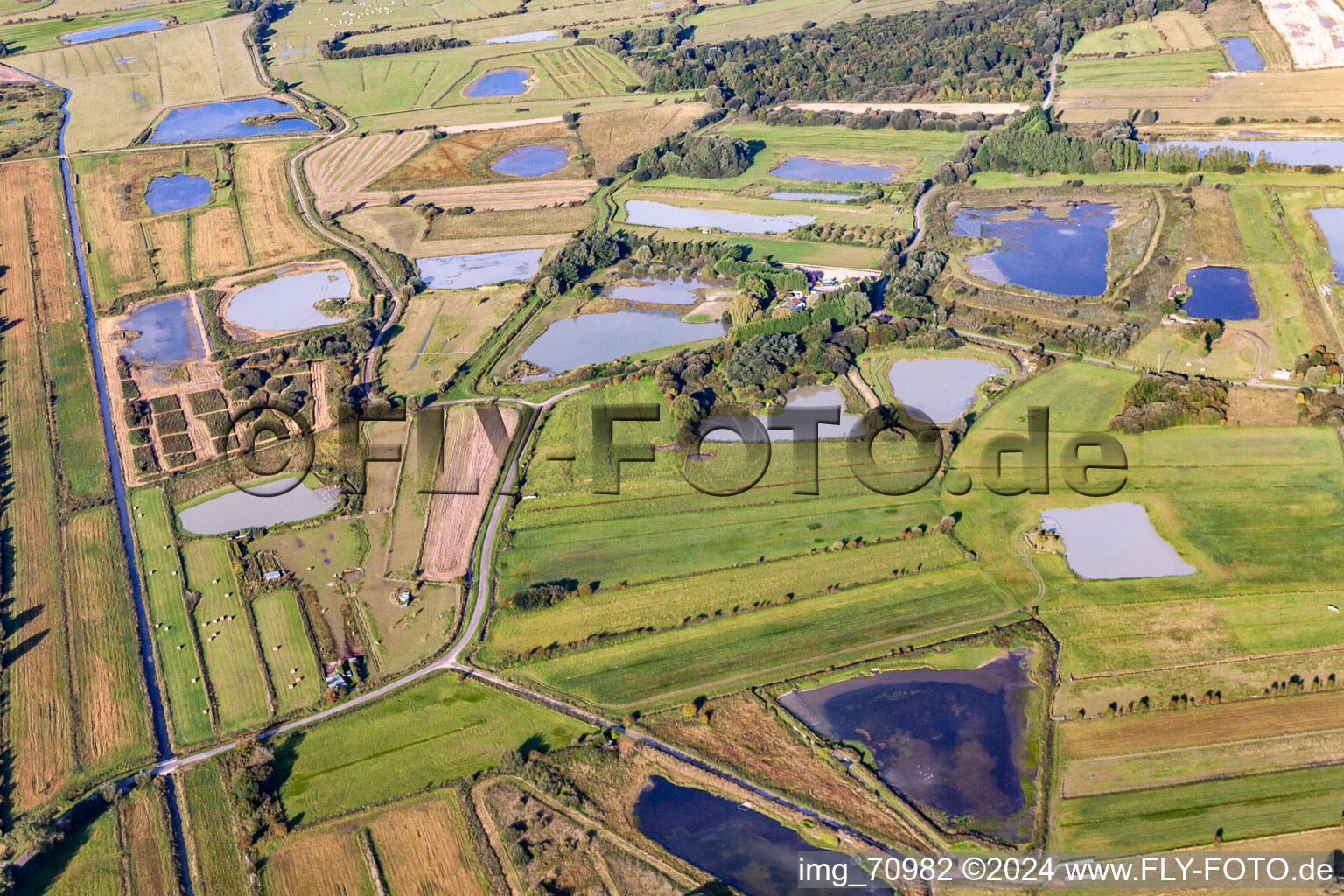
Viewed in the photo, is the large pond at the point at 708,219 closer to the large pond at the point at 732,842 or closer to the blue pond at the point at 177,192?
the blue pond at the point at 177,192

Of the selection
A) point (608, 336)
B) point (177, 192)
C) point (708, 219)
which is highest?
point (177, 192)

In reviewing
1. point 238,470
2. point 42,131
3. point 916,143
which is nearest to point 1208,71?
point 916,143

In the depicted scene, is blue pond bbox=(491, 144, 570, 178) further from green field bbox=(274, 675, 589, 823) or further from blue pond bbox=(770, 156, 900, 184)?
green field bbox=(274, 675, 589, 823)

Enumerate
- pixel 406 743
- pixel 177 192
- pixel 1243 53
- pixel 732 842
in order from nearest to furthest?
pixel 732 842 < pixel 406 743 < pixel 177 192 < pixel 1243 53

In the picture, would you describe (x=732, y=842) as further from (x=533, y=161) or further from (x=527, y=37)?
(x=527, y=37)

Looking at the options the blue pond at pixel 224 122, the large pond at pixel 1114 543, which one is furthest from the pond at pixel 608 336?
the blue pond at pixel 224 122

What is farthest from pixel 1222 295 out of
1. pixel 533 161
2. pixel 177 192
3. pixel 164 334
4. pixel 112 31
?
pixel 112 31

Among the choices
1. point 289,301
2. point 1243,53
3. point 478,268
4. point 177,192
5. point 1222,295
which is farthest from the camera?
point 1243,53
